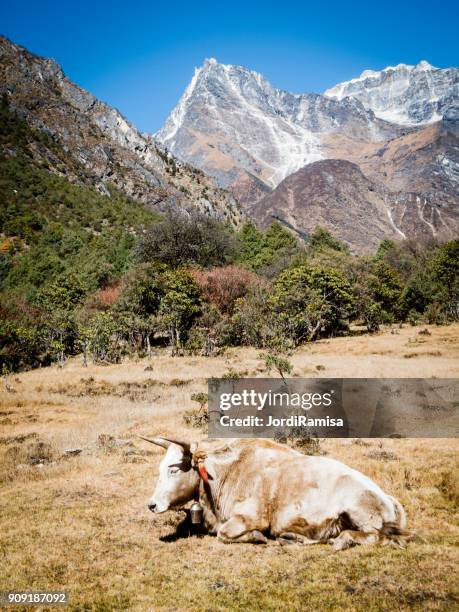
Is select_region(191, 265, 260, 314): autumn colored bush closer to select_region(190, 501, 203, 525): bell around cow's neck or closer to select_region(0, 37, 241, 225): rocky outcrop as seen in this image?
select_region(190, 501, 203, 525): bell around cow's neck

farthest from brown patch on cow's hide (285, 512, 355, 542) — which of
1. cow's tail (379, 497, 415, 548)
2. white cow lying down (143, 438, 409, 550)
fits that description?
cow's tail (379, 497, 415, 548)

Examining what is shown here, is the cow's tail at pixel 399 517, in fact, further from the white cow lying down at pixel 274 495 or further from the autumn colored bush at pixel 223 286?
the autumn colored bush at pixel 223 286

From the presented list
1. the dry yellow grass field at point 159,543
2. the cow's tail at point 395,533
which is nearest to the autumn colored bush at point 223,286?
the dry yellow grass field at point 159,543

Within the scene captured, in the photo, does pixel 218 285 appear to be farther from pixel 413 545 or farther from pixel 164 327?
pixel 413 545

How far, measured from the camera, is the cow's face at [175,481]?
6.58m

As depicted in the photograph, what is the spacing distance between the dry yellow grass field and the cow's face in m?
0.78

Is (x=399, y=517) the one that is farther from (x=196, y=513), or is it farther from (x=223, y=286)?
(x=223, y=286)

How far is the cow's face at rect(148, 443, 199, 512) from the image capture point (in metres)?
6.58

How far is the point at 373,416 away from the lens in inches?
684

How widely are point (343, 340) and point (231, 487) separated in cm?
3899

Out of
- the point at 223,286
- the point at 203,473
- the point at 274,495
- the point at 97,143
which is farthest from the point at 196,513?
the point at 97,143

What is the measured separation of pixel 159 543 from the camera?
6961mm

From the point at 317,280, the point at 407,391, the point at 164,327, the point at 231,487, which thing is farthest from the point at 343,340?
the point at 231,487

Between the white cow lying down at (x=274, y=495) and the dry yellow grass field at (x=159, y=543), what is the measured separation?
27 cm
